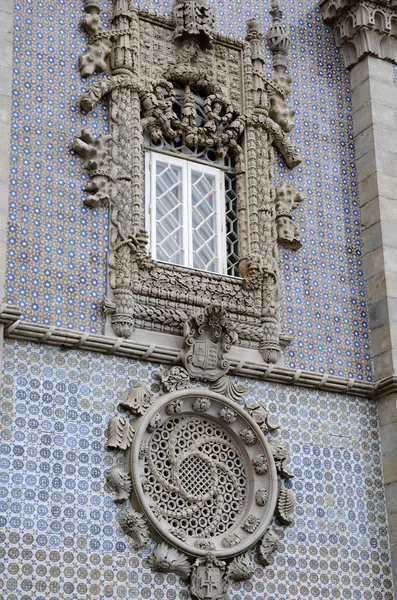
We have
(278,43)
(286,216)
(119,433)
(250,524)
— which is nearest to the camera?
(119,433)

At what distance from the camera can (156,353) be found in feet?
37.6

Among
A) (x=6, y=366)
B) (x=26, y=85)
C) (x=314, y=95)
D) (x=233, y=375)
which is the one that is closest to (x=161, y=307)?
(x=233, y=375)

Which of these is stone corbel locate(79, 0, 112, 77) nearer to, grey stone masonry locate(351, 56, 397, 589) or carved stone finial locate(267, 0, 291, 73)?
carved stone finial locate(267, 0, 291, 73)

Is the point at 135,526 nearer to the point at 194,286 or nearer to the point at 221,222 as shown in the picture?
the point at 194,286

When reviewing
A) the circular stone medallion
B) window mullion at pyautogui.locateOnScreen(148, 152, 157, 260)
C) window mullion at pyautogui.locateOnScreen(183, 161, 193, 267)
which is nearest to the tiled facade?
the circular stone medallion

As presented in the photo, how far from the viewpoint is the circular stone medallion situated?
1092 cm

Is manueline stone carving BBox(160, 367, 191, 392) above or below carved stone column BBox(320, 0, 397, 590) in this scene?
below

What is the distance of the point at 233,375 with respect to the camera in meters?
11.9

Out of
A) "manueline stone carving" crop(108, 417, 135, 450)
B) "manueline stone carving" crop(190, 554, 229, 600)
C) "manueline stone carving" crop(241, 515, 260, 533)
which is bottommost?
"manueline stone carving" crop(190, 554, 229, 600)

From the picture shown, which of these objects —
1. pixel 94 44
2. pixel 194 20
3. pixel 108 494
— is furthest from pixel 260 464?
pixel 194 20

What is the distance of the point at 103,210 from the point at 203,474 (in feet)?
9.49

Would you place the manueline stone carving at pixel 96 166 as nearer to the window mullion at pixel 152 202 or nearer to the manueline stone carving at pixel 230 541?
the window mullion at pixel 152 202

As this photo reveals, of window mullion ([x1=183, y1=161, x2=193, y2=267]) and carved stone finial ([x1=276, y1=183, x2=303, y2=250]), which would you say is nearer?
window mullion ([x1=183, y1=161, x2=193, y2=267])

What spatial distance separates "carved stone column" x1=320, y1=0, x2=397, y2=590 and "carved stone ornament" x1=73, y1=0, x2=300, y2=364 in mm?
1003
